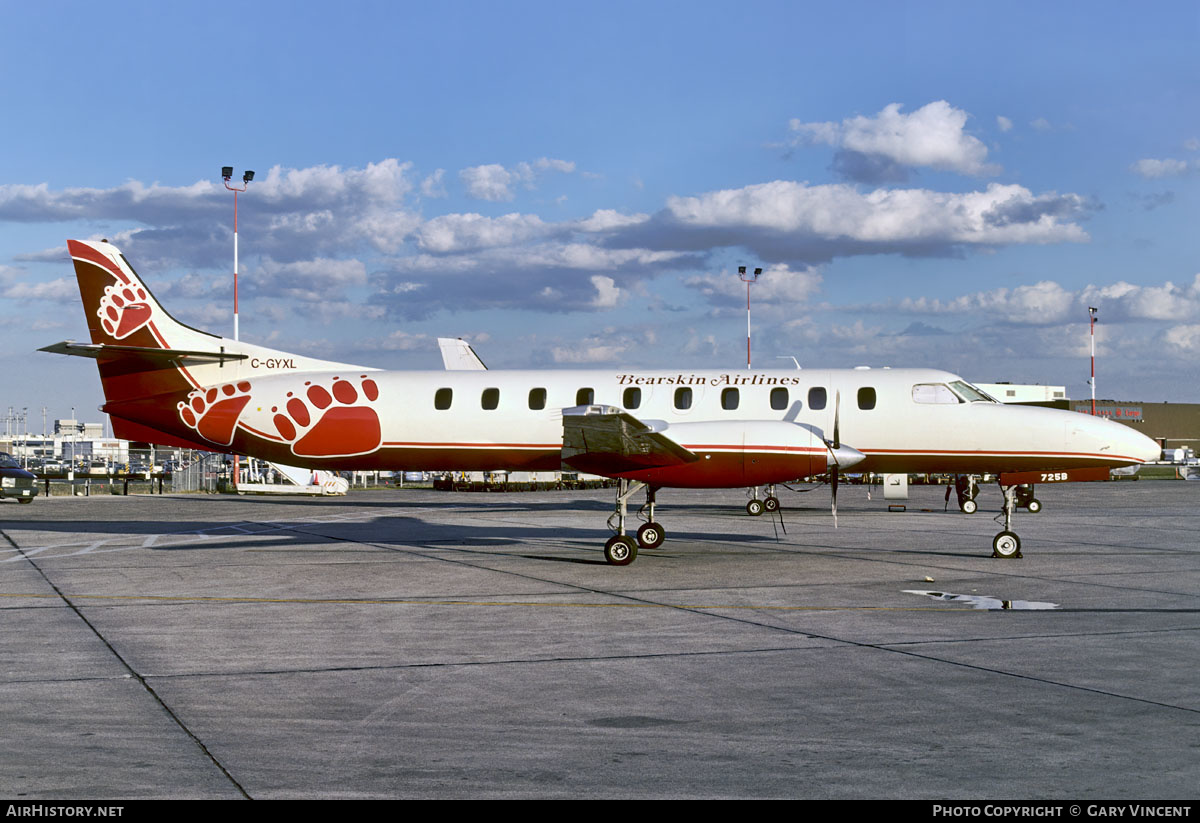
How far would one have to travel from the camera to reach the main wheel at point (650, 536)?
19969 mm

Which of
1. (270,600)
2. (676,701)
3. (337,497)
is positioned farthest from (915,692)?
(337,497)

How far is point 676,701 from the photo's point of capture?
7988mm

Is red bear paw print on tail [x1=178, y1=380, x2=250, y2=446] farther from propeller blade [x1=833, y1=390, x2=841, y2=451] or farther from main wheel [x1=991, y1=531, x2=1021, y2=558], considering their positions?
main wheel [x1=991, y1=531, x2=1021, y2=558]

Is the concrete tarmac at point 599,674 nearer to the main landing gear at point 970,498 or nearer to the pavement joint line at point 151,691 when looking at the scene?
the pavement joint line at point 151,691

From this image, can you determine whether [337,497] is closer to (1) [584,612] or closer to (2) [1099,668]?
(1) [584,612]

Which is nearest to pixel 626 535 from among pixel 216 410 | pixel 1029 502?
pixel 216 410

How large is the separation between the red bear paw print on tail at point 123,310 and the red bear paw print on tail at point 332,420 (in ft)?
12.9

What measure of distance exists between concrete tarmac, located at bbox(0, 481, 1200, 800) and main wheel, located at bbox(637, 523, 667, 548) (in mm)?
448

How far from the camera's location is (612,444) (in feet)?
58.0

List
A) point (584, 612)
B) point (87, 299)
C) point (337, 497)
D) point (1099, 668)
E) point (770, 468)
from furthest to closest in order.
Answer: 1. point (337, 497)
2. point (87, 299)
3. point (770, 468)
4. point (584, 612)
5. point (1099, 668)

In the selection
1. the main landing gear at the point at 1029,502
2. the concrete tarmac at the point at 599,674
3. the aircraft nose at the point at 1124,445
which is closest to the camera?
the concrete tarmac at the point at 599,674

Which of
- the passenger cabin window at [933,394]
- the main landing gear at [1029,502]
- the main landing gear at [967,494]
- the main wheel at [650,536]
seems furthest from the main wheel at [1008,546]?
the main landing gear at [1029,502]

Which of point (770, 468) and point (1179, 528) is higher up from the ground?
point (770, 468)

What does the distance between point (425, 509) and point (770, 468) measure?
20129 mm
